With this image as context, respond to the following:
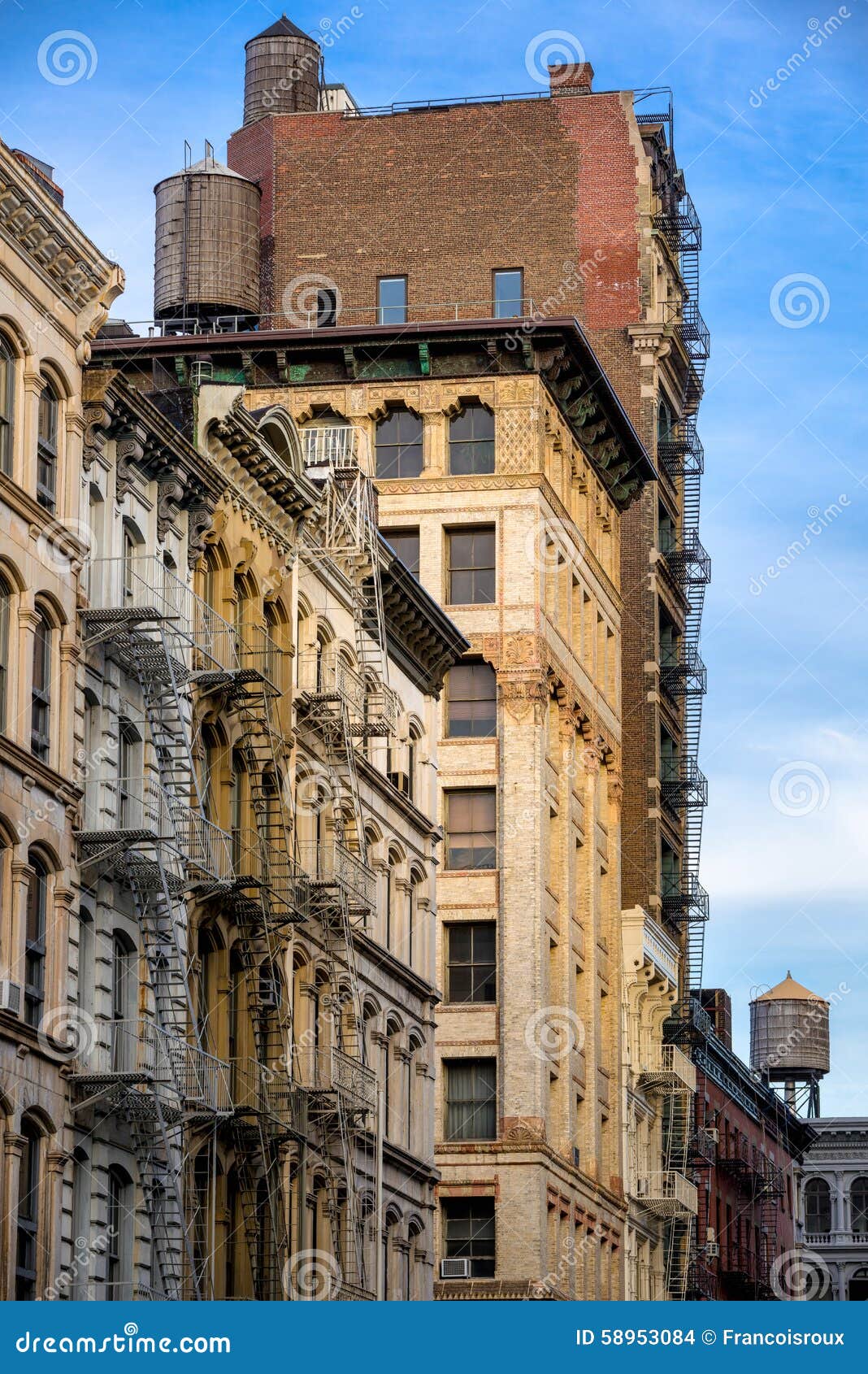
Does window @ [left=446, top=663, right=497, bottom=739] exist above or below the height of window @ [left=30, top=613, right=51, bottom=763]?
above

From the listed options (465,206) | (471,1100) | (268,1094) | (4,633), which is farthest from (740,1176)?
(4,633)

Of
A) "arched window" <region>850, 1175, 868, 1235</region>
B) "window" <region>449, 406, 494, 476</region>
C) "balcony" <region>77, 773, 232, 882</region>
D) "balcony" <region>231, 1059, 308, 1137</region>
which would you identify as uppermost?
"window" <region>449, 406, 494, 476</region>

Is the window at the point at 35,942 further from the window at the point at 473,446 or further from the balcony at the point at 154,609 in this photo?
the window at the point at 473,446

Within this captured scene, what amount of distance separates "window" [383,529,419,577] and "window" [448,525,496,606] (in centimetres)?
103

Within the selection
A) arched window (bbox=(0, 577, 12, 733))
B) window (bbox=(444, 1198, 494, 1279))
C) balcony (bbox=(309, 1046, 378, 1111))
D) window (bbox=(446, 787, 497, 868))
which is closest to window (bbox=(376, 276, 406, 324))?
window (bbox=(446, 787, 497, 868))

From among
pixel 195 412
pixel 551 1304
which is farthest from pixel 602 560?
pixel 551 1304

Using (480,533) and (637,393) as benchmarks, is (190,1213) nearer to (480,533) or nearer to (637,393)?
(480,533)

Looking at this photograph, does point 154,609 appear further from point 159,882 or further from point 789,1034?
point 789,1034

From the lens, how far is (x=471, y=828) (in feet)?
227

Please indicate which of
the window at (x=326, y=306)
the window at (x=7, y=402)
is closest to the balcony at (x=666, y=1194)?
the window at (x=326, y=306)

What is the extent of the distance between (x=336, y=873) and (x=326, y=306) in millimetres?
34324

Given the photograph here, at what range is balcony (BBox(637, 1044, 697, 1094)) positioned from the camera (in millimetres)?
80938

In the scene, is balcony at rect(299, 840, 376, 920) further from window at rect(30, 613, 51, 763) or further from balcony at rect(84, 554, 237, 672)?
window at rect(30, 613, 51, 763)

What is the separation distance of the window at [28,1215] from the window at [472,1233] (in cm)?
3170
